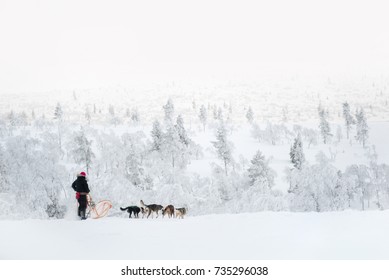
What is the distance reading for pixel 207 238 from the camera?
8.76 m

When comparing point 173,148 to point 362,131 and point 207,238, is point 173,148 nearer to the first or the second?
point 362,131

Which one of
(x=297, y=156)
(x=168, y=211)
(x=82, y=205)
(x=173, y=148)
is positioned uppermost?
(x=82, y=205)

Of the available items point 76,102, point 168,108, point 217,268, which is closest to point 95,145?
point 168,108

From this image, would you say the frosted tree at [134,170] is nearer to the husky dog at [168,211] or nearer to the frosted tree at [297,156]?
the frosted tree at [297,156]

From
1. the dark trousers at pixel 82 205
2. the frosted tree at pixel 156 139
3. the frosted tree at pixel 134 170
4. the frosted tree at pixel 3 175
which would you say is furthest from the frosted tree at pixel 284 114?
the dark trousers at pixel 82 205

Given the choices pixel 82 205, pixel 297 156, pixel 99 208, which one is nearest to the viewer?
pixel 82 205

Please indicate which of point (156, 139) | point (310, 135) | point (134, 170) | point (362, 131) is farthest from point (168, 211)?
point (362, 131)

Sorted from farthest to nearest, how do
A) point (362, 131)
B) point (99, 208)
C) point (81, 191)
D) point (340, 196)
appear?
1. point (362, 131)
2. point (340, 196)
3. point (99, 208)
4. point (81, 191)

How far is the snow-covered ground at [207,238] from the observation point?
311 inches

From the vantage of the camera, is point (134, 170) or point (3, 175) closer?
point (3, 175)

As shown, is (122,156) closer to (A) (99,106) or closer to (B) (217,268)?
(B) (217,268)

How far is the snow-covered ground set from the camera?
311 inches

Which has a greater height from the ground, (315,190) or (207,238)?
(207,238)

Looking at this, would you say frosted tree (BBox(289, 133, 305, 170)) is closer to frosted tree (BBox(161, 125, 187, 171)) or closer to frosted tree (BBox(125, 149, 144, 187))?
frosted tree (BBox(161, 125, 187, 171))
